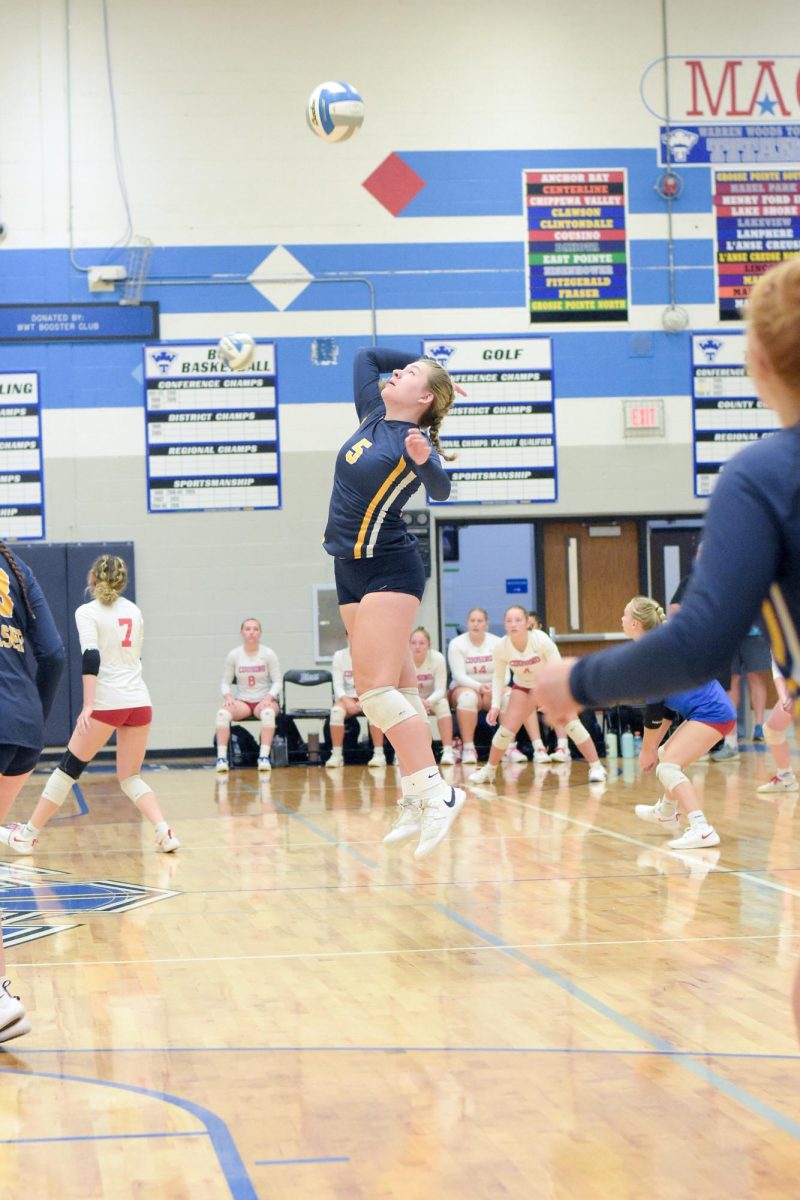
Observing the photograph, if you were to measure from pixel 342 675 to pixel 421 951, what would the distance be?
8390mm

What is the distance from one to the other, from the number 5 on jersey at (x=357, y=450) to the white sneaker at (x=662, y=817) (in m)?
3.63

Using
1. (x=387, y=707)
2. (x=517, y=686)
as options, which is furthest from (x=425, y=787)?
(x=517, y=686)

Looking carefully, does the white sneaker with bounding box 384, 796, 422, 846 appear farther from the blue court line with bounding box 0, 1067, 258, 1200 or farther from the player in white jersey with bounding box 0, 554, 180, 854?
the player in white jersey with bounding box 0, 554, 180, 854

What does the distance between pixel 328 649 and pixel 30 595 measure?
10362 millimetres

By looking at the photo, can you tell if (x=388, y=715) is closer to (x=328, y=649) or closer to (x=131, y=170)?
(x=328, y=649)

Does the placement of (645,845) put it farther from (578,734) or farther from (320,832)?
(578,734)

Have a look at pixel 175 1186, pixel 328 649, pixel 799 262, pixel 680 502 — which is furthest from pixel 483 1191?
pixel 680 502

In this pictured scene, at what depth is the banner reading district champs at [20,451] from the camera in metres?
14.3

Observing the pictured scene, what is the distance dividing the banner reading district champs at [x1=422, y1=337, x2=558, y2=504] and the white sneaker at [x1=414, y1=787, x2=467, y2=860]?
30.9 feet

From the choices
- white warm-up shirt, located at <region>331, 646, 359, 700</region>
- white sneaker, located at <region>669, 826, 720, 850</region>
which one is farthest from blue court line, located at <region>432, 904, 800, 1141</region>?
white warm-up shirt, located at <region>331, 646, 359, 700</region>

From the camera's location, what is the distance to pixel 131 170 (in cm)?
1450

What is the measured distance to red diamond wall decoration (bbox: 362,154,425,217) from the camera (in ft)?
48.4

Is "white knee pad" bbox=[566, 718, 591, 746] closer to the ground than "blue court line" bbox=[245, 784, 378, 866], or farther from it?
farther from it

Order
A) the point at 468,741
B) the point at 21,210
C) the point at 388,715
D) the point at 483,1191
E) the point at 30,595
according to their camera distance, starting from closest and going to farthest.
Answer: the point at 483,1191, the point at 30,595, the point at 388,715, the point at 468,741, the point at 21,210
